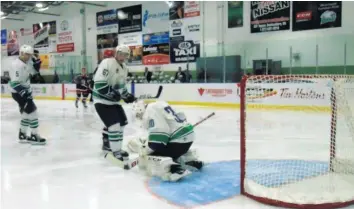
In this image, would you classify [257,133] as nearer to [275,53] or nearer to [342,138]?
[342,138]

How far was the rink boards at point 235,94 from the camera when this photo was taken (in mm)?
8751

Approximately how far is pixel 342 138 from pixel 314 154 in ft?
2.53

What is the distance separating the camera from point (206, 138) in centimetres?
570

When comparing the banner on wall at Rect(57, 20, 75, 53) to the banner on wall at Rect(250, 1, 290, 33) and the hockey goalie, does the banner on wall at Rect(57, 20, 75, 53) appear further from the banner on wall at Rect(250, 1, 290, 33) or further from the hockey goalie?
the hockey goalie

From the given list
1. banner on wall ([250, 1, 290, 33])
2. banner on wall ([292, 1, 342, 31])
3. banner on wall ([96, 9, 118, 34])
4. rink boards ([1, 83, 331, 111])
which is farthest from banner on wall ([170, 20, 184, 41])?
banner on wall ([292, 1, 342, 31])

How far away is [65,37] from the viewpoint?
21625mm

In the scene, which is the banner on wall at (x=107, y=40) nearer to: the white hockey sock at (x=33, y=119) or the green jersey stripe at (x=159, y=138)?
the white hockey sock at (x=33, y=119)

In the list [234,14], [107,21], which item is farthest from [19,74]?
[107,21]

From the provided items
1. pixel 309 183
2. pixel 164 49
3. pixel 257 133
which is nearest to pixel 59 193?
pixel 309 183

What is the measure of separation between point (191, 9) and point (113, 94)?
42.3 ft

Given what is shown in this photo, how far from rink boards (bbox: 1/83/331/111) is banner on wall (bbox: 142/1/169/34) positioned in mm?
4097

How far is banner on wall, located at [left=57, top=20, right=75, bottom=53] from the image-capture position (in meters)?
21.3

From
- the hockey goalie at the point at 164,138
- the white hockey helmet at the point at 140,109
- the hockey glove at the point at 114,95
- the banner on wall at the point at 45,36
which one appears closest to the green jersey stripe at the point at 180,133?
the hockey goalie at the point at 164,138

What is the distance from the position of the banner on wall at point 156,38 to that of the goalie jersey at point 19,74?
40.3 feet
